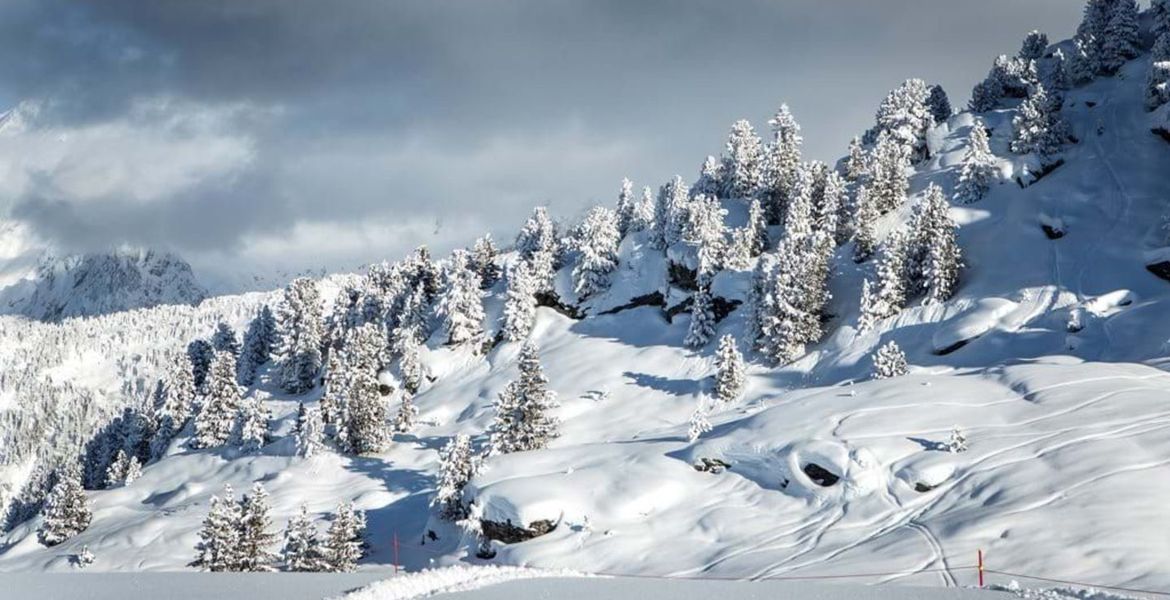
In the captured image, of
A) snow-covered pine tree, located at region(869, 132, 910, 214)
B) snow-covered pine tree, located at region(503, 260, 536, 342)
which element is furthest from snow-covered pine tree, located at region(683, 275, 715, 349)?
snow-covered pine tree, located at region(869, 132, 910, 214)

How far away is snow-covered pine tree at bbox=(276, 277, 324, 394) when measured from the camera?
9875 cm

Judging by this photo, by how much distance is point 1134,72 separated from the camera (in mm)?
89625

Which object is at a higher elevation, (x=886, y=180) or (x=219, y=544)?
(x=886, y=180)

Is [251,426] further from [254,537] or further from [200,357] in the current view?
[200,357]

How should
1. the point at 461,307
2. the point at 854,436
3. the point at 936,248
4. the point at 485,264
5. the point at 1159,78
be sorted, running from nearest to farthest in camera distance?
1. the point at 854,436
2. the point at 936,248
3. the point at 1159,78
4. the point at 461,307
5. the point at 485,264

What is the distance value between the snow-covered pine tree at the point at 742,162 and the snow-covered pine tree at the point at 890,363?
41.2 meters

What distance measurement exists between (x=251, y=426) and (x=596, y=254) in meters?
39.9

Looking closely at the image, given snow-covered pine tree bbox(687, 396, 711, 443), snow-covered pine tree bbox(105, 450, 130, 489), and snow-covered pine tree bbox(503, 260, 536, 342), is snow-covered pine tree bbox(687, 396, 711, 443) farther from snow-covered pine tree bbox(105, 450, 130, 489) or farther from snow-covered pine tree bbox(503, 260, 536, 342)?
snow-covered pine tree bbox(105, 450, 130, 489)

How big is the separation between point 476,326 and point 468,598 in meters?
73.4

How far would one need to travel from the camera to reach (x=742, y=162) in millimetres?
96938

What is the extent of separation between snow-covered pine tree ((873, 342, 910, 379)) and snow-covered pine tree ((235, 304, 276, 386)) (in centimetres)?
8247

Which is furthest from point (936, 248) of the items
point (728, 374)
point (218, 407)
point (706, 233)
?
point (218, 407)

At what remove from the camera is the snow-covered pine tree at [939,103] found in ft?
340

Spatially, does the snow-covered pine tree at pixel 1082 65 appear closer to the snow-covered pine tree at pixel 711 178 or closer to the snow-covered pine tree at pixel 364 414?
the snow-covered pine tree at pixel 711 178
